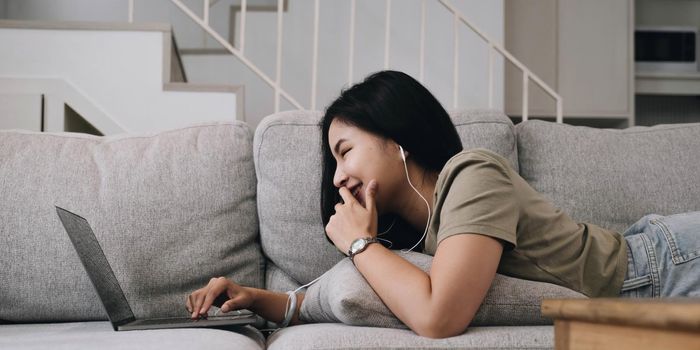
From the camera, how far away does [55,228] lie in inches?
62.2

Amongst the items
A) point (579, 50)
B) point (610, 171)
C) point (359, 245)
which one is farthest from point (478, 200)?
point (579, 50)

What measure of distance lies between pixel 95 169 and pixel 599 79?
10.9 ft

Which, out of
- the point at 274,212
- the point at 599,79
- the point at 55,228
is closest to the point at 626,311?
the point at 274,212

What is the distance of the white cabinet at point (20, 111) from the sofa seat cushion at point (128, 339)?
1.38 meters

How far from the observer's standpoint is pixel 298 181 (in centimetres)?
169

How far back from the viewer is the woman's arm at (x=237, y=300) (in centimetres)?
145

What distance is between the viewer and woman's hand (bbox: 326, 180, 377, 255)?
1369 mm

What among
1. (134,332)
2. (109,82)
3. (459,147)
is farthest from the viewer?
(109,82)

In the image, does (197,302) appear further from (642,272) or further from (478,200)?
(642,272)

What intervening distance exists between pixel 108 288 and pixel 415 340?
607 millimetres

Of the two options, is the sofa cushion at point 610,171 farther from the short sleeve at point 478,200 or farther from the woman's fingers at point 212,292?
the woman's fingers at point 212,292

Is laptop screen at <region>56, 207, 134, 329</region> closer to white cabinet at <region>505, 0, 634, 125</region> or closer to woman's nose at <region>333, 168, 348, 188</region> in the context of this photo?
woman's nose at <region>333, 168, 348, 188</region>

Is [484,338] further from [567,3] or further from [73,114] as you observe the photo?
[567,3]

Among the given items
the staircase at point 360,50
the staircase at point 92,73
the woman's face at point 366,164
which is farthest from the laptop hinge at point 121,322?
the staircase at point 360,50
